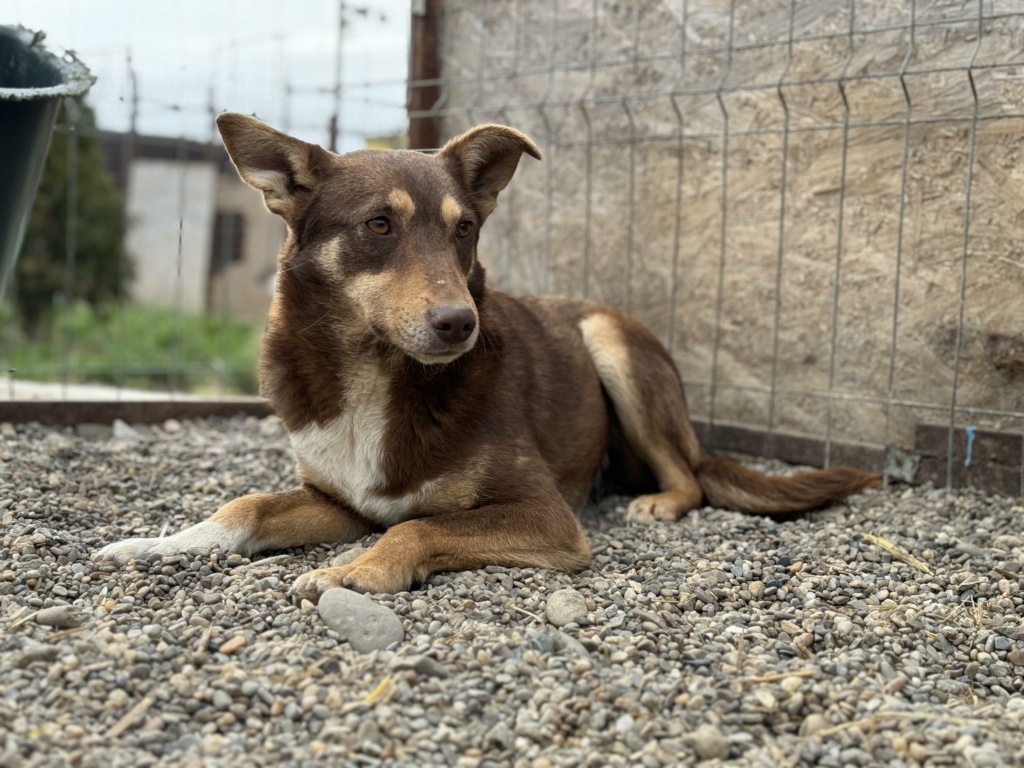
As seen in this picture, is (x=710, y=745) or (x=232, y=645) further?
(x=232, y=645)

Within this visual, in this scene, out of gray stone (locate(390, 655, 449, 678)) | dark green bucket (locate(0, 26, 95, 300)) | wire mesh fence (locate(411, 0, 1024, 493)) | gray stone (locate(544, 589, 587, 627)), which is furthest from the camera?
wire mesh fence (locate(411, 0, 1024, 493))

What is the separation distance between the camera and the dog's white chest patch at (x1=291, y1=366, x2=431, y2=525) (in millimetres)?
3896

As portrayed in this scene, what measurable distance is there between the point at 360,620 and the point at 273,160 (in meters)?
1.80

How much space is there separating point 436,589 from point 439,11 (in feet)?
15.9

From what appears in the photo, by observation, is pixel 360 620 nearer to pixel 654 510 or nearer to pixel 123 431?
pixel 654 510

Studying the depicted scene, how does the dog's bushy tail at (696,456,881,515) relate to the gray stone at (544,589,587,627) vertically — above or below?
above

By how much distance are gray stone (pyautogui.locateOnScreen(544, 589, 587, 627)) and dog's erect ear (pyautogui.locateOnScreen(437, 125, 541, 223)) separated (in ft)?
5.39

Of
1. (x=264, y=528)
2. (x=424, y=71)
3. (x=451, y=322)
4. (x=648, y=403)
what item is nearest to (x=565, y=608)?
(x=451, y=322)

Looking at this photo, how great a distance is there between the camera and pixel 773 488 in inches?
186

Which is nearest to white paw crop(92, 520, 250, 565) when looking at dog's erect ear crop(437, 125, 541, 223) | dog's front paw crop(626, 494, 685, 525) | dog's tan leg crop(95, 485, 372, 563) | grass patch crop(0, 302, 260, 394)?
dog's tan leg crop(95, 485, 372, 563)

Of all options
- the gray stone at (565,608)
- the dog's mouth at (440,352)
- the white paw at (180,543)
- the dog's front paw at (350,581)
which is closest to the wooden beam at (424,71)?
the dog's mouth at (440,352)

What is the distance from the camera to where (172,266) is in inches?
570

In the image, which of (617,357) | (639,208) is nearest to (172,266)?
(639,208)

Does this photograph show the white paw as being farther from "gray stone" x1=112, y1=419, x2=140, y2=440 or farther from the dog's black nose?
"gray stone" x1=112, y1=419, x2=140, y2=440
